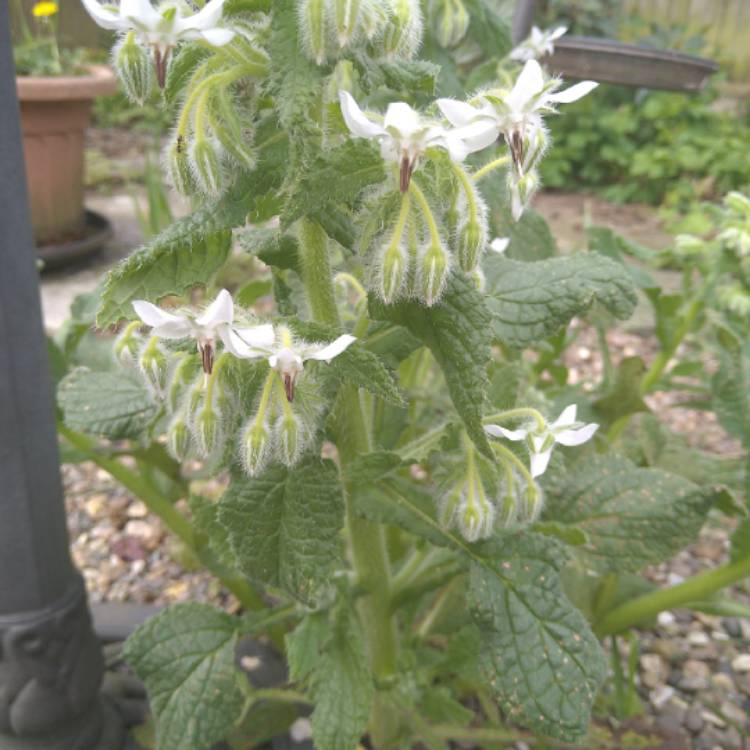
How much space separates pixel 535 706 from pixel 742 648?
2.64 feet

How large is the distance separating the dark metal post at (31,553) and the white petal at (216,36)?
0.31 m

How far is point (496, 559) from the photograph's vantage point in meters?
0.97

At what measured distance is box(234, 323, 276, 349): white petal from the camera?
0.68 m

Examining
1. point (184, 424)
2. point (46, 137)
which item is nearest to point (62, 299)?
point (46, 137)

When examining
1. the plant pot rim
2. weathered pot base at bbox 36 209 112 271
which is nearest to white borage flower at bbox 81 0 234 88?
weathered pot base at bbox 36 209 112 271

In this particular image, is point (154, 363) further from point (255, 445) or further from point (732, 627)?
point (732, 627)

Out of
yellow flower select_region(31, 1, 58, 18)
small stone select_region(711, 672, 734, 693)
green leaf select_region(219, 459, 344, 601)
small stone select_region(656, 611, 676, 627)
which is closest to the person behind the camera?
green leaf select_region(219, 459, 344, 601)

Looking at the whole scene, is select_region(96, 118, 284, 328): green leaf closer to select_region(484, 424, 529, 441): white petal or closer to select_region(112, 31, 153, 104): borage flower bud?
select_region(112, 31, 153, 104): borage flower bud

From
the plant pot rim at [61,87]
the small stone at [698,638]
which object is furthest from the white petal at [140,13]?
the plant pot rim at [61,87]

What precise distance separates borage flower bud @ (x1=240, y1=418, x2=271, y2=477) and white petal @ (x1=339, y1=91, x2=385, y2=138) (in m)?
0.26

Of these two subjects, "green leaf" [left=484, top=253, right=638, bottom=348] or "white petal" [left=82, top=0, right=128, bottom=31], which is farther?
"green leaf" [left=484, top=253, right=638, bottom=348]

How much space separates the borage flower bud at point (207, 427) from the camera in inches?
30.0

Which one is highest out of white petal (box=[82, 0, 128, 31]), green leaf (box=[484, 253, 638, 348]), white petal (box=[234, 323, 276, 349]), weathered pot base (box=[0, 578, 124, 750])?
white petal (box=[82, 0, 128, 31])

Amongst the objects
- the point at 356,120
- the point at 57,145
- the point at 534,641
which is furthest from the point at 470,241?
the point at 57,145
